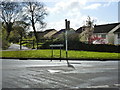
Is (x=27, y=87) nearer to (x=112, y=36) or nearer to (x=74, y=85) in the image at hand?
(x=74, y=85)

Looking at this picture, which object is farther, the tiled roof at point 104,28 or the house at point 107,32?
the tiled roof at point 104,28

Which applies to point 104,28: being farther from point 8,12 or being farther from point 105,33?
point 8,12

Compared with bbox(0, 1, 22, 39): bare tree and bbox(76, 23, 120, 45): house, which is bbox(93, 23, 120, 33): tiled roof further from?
bbox(0, 1, 22, 39): bare tree

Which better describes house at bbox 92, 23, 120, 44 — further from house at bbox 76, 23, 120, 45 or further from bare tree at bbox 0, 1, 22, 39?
bare tree at bbox 0, 1, 22, 39

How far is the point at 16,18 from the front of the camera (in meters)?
48.4

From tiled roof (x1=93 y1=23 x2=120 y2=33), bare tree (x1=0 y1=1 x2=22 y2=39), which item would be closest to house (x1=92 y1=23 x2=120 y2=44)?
tiled roof (x1=93 y1=23 x2=120 y2=33)

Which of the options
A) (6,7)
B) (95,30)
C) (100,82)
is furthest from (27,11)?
(100,82)

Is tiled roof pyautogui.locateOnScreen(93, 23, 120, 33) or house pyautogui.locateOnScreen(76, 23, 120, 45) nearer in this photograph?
house pyautogui.locateOnScreen(76, 23, 120, 45)

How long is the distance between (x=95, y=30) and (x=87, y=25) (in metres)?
9.72

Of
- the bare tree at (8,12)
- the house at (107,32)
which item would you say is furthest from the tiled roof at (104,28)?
the bare tree at (8,12)

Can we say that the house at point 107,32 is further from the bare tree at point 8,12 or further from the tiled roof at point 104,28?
the bare tree at point 8,12

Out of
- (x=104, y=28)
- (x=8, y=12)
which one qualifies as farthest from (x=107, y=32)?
(x=8, y=12)

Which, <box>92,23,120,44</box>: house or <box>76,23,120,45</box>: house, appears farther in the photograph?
<box>92,23,120,44</box>: house

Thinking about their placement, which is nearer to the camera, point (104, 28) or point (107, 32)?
point (107, 32)
